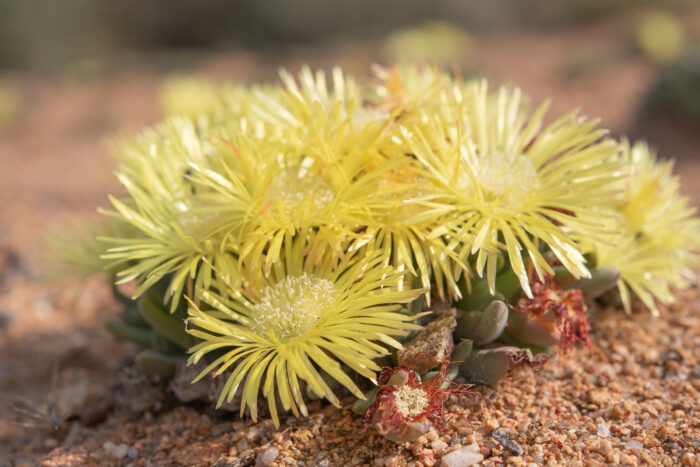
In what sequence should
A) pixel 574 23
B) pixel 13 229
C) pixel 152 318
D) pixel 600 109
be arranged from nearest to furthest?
pixel 152 318
pixel 13 229
pixel 600 109
pixel 574 23

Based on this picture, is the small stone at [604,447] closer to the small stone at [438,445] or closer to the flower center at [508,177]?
the small stone at [438,445]

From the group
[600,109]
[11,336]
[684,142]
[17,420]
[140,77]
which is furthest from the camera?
[140,77]

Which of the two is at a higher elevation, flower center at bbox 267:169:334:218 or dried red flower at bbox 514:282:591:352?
flower center at bbox 267:169:334:218

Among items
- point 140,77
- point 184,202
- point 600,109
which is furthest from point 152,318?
point 140,77

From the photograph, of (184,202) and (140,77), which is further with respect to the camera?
(140,77)

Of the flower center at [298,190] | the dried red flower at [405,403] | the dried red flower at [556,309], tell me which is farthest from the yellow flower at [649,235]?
the flower center at [298,190]

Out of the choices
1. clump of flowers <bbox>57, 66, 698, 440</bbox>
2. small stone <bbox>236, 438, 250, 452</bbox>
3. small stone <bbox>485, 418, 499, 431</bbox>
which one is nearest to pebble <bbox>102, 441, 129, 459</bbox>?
clump of flowers <bbox>57, 66, 698, 440</bbox>

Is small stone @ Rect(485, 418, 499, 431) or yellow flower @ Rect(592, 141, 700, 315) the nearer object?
small stone @ Rect(485, 418, 499, 431)

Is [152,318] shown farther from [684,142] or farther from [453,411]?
[684,142]

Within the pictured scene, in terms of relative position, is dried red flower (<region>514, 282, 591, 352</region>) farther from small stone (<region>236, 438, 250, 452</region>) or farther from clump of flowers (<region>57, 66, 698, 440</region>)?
small stone (<region>236, 438, 250, 452</region>)
